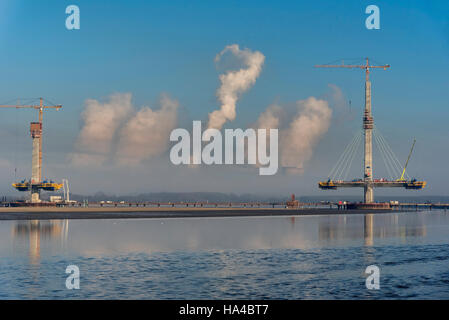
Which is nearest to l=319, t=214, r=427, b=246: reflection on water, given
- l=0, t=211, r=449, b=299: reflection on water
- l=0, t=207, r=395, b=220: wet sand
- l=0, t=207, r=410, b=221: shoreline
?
l=0, t=211, r=449, b=299: reflection on water

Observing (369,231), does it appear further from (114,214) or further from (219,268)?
(114,214)

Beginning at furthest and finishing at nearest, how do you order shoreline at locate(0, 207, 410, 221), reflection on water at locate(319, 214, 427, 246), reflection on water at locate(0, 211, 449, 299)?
shoreline at locate(0, 207, 410, 221) < reflection on water at locate(319, 214, 427, 246) < reflection on water at locate(0, 211, 449, 299)

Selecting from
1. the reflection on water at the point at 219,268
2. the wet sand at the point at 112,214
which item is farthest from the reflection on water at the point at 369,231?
the wet sand at the point at 112,214

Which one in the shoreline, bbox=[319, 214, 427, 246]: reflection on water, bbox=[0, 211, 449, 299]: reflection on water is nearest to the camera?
bbox=[0, 211, 449, 299]: reflection on water

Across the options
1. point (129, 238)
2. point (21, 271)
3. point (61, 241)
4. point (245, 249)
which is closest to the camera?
point (21, 271)

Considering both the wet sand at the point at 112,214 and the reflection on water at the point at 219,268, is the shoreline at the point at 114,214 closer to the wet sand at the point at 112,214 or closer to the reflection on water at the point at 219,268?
the wet sand at the point at 112,214

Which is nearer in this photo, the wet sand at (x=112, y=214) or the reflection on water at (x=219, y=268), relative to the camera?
the reflection on water at (x=219, y=268)

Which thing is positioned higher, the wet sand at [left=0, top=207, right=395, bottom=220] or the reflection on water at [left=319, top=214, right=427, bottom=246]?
the reflection on water at [left=319, top=214, right=427, bottom=246]

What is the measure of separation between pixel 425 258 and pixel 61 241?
35.1 m

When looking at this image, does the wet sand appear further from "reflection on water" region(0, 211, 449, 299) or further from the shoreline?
"reflection on water" region(0, 211, 449, 299)
